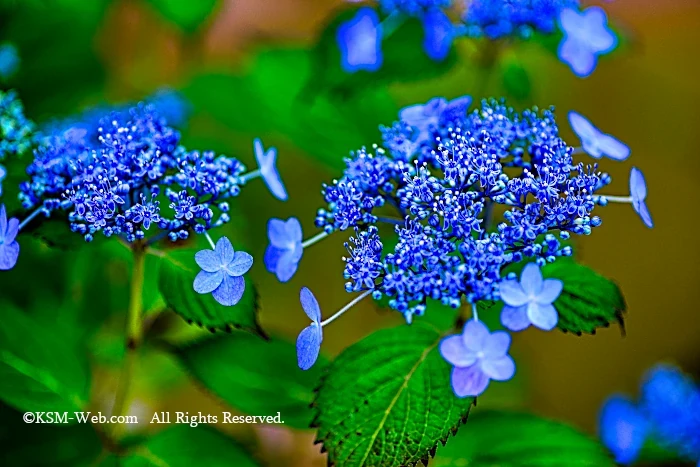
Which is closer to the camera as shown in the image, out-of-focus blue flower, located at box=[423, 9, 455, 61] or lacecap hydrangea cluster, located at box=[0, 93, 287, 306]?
lacecap hydrangea cluster, located at box=[0, 93, 287, 306]

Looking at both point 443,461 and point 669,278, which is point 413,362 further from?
point 669,278

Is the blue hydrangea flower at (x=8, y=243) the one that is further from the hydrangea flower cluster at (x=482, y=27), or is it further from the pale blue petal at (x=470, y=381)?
the hydrangea flower cluster at (x=482, y=27)

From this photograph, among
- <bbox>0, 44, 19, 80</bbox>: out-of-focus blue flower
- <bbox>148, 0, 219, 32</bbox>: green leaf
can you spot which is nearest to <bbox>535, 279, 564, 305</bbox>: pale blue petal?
<bbox>0, 44, 19, 80</bbox>: out-of-focus blue flower

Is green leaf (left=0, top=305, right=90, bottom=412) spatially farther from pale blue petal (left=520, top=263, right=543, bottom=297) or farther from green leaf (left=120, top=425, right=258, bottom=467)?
pale blue petal (left=520, top=263, right=543, bottom=297)

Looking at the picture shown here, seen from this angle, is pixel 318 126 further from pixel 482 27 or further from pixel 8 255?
pixel 8 255

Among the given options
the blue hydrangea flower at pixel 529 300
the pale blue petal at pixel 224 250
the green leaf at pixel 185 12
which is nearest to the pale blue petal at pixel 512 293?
the blue hydrangea flower at pixel 529 300
